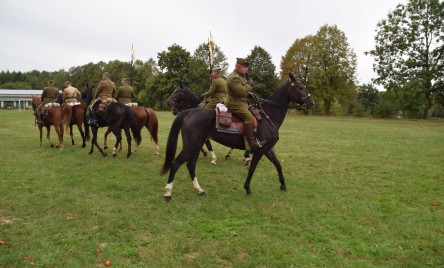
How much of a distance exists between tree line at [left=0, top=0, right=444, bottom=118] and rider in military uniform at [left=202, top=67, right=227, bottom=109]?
27.4 metres

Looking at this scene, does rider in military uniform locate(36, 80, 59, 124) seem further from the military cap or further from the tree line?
the tree line

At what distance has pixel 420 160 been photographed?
14.1m

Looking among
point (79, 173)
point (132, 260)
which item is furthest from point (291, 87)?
point (79, 173)

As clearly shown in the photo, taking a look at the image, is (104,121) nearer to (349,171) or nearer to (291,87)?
(291,87)

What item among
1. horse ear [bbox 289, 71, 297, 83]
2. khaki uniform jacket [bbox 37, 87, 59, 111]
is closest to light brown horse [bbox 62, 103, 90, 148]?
khaki uniform jacket [bbox 37, 87, 59, 111]

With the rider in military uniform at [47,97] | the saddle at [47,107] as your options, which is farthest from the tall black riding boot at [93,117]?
the rider in military uniform at [47,97]

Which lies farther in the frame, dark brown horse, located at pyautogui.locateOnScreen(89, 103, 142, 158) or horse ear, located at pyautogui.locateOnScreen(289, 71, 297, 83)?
dark brown horse, located at pyautogui.locateOnScreen(89, 103, 142, 158)

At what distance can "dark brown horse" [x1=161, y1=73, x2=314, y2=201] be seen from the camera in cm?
834

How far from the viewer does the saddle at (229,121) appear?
27.9ft

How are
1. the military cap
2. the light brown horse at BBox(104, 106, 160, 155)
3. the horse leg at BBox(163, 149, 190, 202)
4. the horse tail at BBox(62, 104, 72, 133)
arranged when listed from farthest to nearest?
the horse tail at BBox(62, 104, 72, 133)
the light brown horse at BBox(104, 106, 160, 155)
the military cap
the horse leg at BBox(163, 149, 190, 202)

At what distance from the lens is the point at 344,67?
178 ft

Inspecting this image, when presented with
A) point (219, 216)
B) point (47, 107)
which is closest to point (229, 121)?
point (219, 216)

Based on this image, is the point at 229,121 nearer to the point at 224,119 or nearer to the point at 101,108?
the point at 224,119

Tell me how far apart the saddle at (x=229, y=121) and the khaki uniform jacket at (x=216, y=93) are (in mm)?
2142
